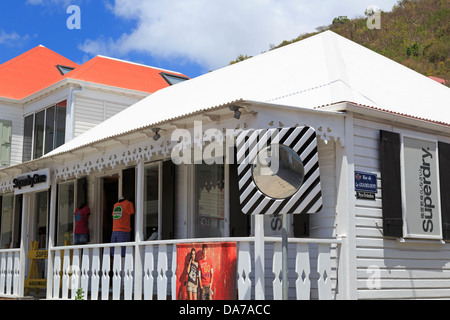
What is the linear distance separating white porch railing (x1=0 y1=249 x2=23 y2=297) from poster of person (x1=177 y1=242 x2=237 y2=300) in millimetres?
5950

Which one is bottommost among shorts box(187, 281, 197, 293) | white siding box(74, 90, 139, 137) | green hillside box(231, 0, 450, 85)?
shorts box(187, 281, 197, 293)

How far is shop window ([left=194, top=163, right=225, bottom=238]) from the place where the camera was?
11.4 meters

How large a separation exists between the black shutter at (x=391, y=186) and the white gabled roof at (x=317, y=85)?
733 millimetres

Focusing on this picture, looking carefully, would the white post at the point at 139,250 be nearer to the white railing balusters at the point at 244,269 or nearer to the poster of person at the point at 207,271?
the poster of person at the point at 207,271

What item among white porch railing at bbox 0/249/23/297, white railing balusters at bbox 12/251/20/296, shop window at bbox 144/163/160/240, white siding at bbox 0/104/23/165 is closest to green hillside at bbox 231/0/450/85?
white siding at bbox 0/104/23/165

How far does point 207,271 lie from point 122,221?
Result: 4.57 meters

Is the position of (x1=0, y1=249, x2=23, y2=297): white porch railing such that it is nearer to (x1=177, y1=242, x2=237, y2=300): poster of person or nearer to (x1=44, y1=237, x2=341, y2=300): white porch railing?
(x1=44, y1=237, x2=341, y2=300): white porch railing

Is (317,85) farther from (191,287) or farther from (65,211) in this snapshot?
(65,211)

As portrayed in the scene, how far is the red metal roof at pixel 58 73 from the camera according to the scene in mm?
19953

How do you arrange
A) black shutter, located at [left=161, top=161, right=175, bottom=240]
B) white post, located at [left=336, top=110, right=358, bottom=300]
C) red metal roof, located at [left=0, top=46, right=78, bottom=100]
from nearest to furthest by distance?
white post, located at [left=336, top=110, right=358, bottom=300] < black shutter, located at [left=161, top=161, right=175, bottom=240] < red metal roof, located at [left=0, top=46, right=78, bottom=100]

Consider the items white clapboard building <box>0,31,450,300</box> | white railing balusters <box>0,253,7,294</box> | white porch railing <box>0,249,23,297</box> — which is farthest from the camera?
white railing balusters <box>0,253,7,294</box>

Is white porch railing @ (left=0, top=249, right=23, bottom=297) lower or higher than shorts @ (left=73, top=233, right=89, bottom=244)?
lower

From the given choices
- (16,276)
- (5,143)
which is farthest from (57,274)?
(5,143)

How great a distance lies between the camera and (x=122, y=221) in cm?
1270
